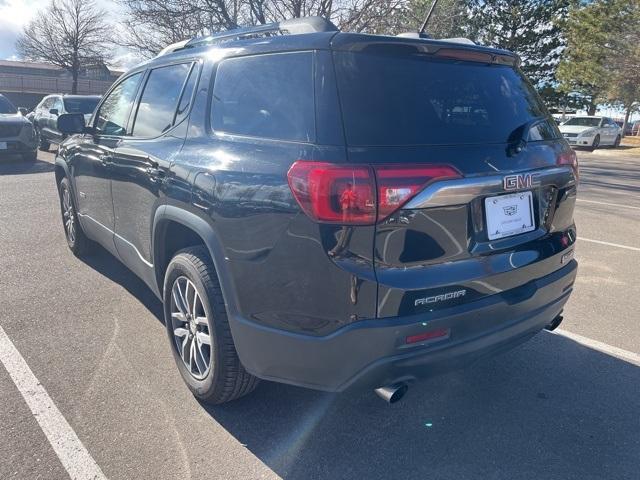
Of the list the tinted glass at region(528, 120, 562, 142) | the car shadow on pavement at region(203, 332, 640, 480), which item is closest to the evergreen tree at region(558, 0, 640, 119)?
the tinted glass at region(528, 120, 562, 142)

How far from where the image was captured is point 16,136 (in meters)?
12.7

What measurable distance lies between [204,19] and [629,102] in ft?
68.0

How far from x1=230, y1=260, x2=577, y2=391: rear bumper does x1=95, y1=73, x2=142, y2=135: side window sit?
223 centimetres

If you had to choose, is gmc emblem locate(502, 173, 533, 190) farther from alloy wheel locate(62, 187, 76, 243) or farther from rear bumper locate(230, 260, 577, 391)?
alloy wheel locate(62, 187, 76, 243)

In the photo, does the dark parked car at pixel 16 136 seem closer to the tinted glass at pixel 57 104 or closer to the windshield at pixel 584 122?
the tinted glass at pixel 57 104

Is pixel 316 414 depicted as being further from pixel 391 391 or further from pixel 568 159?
pixel 568 159

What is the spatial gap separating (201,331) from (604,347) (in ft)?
8.90

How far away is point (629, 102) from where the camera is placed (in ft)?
83.1

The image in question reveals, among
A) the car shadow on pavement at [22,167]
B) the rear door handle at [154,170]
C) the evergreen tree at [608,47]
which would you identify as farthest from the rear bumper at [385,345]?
the evergreen tree at [608,47]

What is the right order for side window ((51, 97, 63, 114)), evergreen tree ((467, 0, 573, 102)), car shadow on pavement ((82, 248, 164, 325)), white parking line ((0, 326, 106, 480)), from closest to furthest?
white parking line ((0, 326, 106, 480))
car shadow on pavement ((82, 248, 164, 325))
side window ((51, 97, 63, 114))
evergreen tree ((467, 0, 573, 102))

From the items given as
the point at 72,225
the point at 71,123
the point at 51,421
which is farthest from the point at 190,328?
the point at 72,225

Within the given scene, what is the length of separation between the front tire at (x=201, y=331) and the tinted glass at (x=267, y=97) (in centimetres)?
72

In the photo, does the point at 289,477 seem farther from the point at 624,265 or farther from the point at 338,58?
the point at 624,265

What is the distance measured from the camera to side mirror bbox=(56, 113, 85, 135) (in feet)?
14.2
